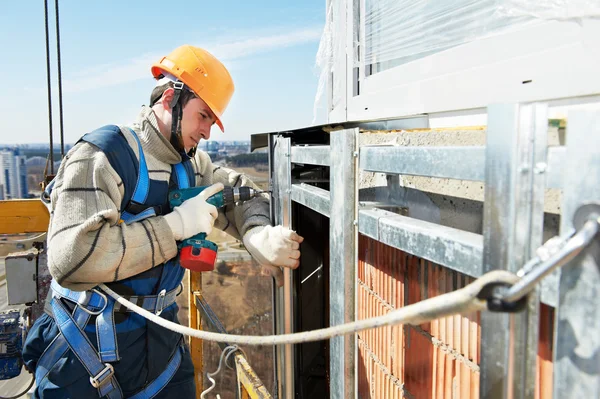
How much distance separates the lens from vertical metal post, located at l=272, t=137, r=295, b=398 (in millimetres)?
2717

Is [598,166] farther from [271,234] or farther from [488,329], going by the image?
[271,234]

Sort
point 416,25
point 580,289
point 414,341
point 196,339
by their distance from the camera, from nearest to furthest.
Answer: point 580,289 → point 414,341 → point 416,25 → point 196,339

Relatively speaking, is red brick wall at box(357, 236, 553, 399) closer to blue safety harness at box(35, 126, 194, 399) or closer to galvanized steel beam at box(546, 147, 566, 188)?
galvanized steel beam at box(546, 147, 566, 188)

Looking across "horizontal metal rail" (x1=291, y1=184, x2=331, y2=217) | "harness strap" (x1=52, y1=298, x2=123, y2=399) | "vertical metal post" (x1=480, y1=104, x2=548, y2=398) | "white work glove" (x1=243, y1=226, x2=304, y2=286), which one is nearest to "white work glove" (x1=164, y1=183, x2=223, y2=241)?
"white work glove" (x1=243, y1=226, x2=304, y2=286)

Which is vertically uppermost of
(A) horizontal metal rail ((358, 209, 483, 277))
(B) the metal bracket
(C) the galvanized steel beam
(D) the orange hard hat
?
(D) the orange hard hat

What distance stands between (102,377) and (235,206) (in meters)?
1.37

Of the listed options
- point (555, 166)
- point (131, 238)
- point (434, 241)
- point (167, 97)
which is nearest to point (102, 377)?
point (131, 238)

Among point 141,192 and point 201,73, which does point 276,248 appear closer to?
point 141,192

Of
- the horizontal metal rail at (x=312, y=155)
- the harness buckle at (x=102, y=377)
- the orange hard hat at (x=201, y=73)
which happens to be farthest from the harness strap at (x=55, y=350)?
the horizontal metal rail at (x=312, y=155)

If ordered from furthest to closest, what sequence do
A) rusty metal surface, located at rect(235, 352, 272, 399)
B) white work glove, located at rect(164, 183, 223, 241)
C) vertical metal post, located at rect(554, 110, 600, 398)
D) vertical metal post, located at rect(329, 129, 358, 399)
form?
rusty metal surface, located at rect(235, 352, 272, 399), white work glove, located at rect(164, 183, 223, 241), vertical metal post, located at rect(329, 129, 358, 399), vertical metal post, located at rect(554, 110, 600, 398)

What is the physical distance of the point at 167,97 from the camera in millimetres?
2986

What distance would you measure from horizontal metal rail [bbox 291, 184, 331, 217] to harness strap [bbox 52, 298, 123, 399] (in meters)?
1.50

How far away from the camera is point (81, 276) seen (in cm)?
252

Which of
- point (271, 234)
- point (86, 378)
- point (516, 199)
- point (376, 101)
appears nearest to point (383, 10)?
point (376, 101)
